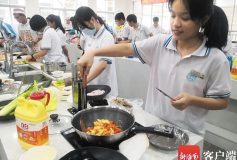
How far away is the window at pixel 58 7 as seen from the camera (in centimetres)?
1008

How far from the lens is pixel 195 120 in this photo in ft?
4.21

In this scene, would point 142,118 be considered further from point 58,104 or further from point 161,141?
point 58,104

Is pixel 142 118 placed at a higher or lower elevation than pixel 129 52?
lower

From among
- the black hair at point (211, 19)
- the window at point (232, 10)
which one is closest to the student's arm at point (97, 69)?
the black hair at point (211, 19)

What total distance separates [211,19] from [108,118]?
0.81 metres

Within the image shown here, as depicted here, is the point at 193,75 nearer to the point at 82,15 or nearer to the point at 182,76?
the point at 182,76

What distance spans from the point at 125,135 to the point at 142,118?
0.33m

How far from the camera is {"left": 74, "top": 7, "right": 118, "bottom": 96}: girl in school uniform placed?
2.01 metres

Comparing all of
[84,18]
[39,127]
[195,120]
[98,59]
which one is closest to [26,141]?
[39,127]

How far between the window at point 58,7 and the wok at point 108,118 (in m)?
9.99

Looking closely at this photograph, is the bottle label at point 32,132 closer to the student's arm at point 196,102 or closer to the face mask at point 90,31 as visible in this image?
the student's arm at point 196,102

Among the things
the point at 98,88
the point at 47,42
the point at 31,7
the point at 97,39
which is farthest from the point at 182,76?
the point at 31,7

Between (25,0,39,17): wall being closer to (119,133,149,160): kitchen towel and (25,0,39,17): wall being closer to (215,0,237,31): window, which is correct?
(215,0,237,31): window

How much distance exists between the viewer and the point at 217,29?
1.18 m
